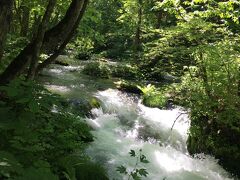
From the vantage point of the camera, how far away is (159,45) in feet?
34.9

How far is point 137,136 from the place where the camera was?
34.1 feet

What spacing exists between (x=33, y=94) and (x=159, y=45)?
8329 millimetres

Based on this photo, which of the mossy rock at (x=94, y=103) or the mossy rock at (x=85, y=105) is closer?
the mossy rock at (x=85, y=105)

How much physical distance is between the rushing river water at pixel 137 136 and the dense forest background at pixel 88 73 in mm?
416

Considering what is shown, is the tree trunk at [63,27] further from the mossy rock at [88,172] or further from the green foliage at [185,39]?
the green foliage at [185,39]

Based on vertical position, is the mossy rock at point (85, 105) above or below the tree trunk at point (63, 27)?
below

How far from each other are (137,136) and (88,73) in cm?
767

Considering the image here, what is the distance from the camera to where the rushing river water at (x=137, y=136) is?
847 centimetres

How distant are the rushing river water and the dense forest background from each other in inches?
16.4

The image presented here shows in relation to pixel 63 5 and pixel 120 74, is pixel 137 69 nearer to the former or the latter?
pixel 120 74

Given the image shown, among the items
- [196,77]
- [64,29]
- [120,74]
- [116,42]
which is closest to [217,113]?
[196,77]

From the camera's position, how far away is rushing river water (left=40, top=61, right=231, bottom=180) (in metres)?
8.47

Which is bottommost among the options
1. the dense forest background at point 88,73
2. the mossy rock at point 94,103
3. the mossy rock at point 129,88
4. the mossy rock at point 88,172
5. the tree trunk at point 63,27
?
the mossy rock at point 129,88

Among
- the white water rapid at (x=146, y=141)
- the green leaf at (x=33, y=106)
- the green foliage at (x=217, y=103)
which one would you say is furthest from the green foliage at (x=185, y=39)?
the green leaf at (x=33, y=106)
